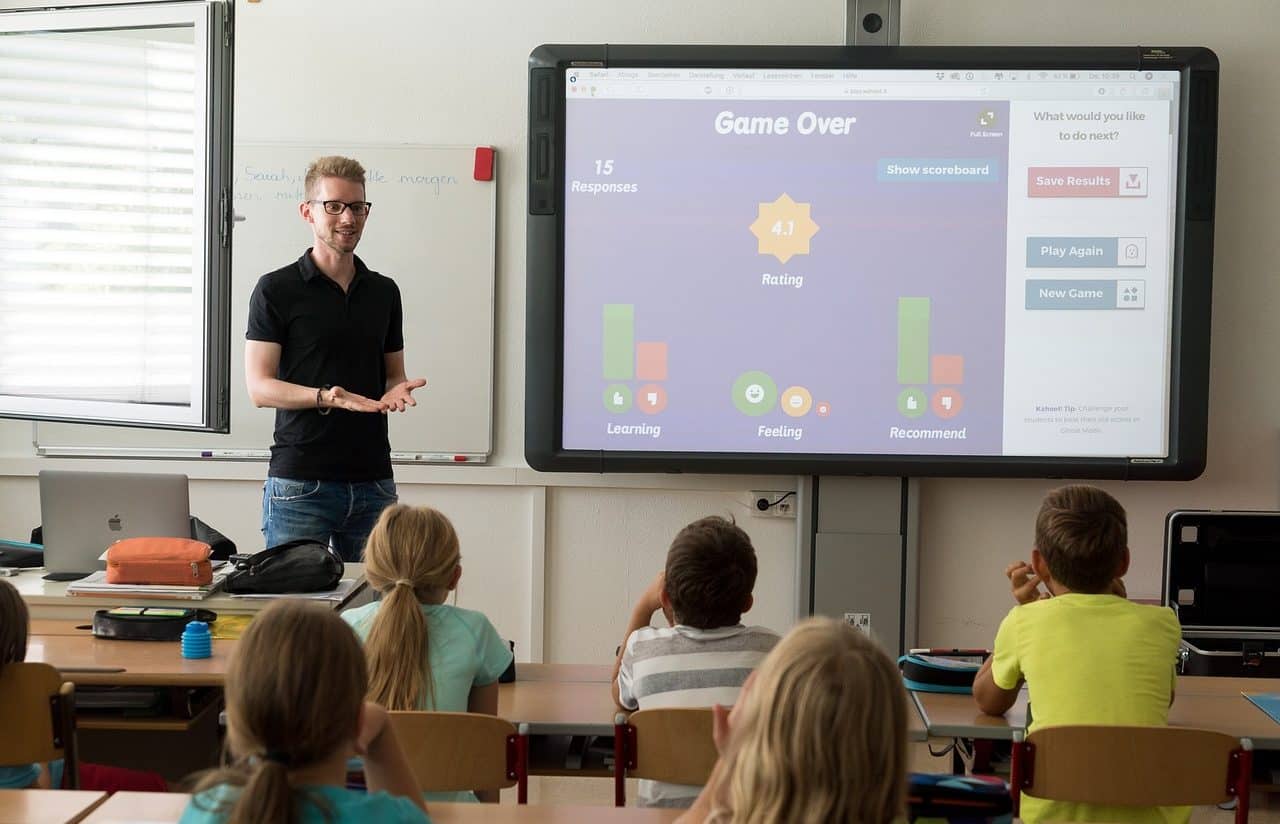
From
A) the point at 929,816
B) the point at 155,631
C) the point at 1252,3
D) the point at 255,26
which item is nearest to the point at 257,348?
the point at 155,631

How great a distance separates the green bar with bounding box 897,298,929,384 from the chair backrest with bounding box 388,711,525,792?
275 centimetres

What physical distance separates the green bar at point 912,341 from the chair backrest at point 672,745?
8.52 feet

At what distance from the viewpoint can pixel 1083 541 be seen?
257 cm

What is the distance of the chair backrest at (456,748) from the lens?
7.33 feet

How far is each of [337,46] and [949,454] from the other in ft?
8.85

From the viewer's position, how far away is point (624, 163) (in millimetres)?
4707

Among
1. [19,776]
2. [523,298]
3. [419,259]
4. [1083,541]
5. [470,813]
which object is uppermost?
[419,259]

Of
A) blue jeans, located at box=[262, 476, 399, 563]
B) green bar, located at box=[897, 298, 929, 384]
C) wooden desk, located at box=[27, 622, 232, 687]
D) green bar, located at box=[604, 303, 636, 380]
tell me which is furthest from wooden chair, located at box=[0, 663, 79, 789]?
green bar, located at box=[897, 298, 929, 384]

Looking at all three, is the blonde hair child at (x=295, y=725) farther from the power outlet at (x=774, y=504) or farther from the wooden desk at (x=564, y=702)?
the power outlet at (x=774, y=504)

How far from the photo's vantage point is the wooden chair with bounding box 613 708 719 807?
7.55 ft

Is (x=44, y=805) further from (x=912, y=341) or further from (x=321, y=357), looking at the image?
(x=912, y=341)

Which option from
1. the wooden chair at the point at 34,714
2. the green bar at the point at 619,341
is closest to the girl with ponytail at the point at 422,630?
the wooden chair at the point at 34,714

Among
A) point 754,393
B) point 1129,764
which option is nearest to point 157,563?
point 1129,764

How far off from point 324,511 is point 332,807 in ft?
7.52
